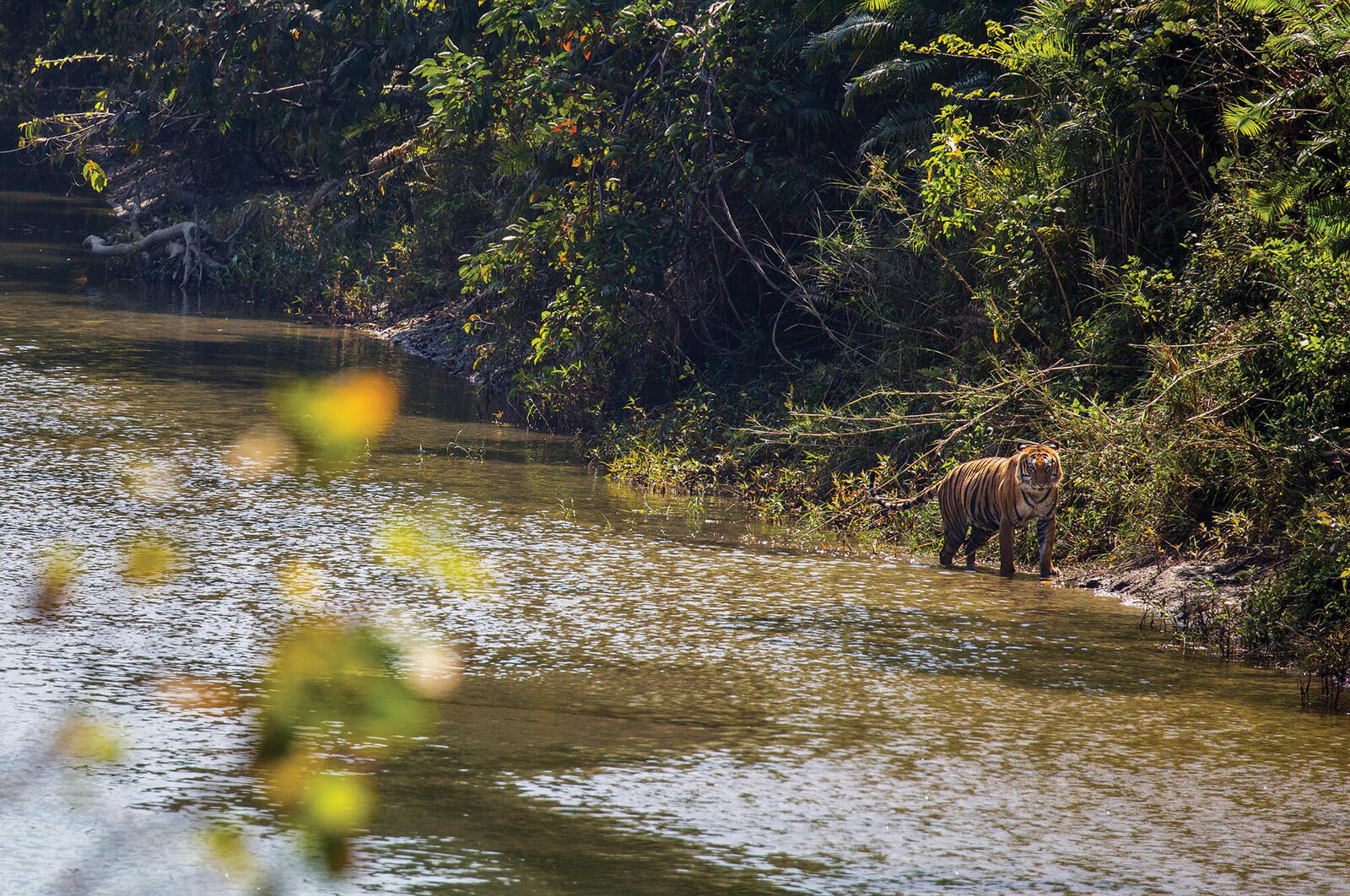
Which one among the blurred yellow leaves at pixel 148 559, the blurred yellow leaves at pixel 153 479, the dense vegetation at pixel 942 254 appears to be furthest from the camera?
the blurred yellow leaves at pixel 153 479

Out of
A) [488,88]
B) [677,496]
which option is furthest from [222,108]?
[677,496]

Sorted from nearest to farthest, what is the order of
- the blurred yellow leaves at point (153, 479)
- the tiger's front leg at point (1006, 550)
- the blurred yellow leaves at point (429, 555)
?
the blurred yellow leaves at point (429, 555) < the tiger's front leg at point (1006, 550) < the blurred yellow leaves at point (153, 479)

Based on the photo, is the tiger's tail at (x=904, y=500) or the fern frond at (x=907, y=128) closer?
the tiger's tail at (x=904, y=500)

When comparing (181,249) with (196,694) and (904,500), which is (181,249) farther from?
(196,694)

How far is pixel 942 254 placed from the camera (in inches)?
440

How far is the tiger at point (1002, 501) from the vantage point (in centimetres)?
850

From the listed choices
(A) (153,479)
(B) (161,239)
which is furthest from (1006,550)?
(B) (161,239)

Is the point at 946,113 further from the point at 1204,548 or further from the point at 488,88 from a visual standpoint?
the point at 488,88

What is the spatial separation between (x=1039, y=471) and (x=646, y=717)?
334 cm

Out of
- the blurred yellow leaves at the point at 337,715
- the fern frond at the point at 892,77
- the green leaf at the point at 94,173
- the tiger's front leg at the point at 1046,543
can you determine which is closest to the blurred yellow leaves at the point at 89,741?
the blurred yellow leaves at the point at 337,715

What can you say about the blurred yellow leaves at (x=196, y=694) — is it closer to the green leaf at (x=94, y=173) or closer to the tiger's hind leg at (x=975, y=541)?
the tiger's hind leg at (x=975, y=541)

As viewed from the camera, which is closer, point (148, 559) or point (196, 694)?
point (196, 694)

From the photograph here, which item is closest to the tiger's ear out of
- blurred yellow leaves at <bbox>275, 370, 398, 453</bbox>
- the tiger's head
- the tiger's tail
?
the tiger's head

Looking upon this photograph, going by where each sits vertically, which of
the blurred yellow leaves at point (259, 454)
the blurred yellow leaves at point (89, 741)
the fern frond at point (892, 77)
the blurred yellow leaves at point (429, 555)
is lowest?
the blurred yellow leaves at point (89, 741)
